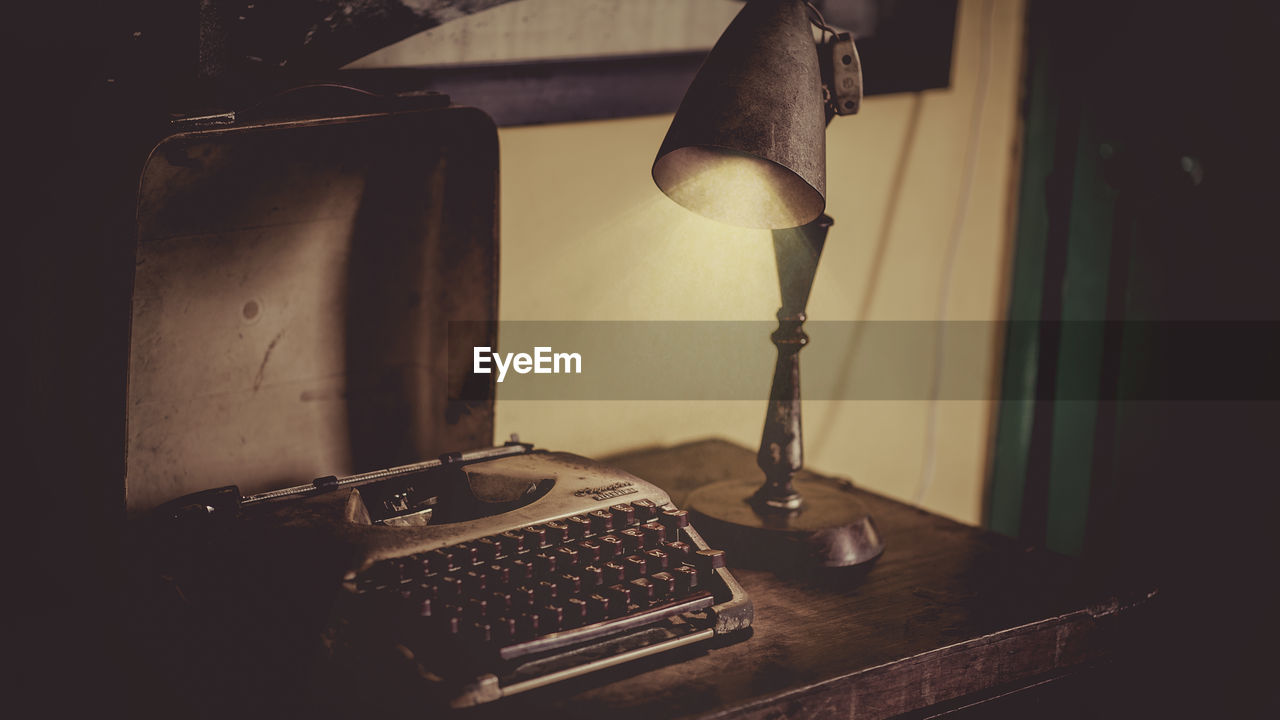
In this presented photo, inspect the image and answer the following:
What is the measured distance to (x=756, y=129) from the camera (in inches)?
33.7

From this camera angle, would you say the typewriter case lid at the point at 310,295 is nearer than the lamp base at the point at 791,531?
Yes

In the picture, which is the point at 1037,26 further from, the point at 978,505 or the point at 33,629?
the point at 33,629

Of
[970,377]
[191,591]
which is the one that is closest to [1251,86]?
[970,377]

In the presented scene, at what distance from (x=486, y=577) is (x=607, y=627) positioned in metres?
0.11

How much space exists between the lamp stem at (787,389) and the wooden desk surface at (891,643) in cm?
11

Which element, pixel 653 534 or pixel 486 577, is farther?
pixel 653 534

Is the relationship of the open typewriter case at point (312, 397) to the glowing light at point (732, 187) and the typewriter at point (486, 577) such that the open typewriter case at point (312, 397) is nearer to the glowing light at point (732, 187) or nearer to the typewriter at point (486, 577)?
the typewriter at point (486, 577)

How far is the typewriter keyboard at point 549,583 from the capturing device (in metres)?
0.73

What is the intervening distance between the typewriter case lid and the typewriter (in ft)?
0.55

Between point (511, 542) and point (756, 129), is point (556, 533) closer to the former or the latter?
point (511, 542)

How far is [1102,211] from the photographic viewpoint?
177 cm

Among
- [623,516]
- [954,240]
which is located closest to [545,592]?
[623,516]
